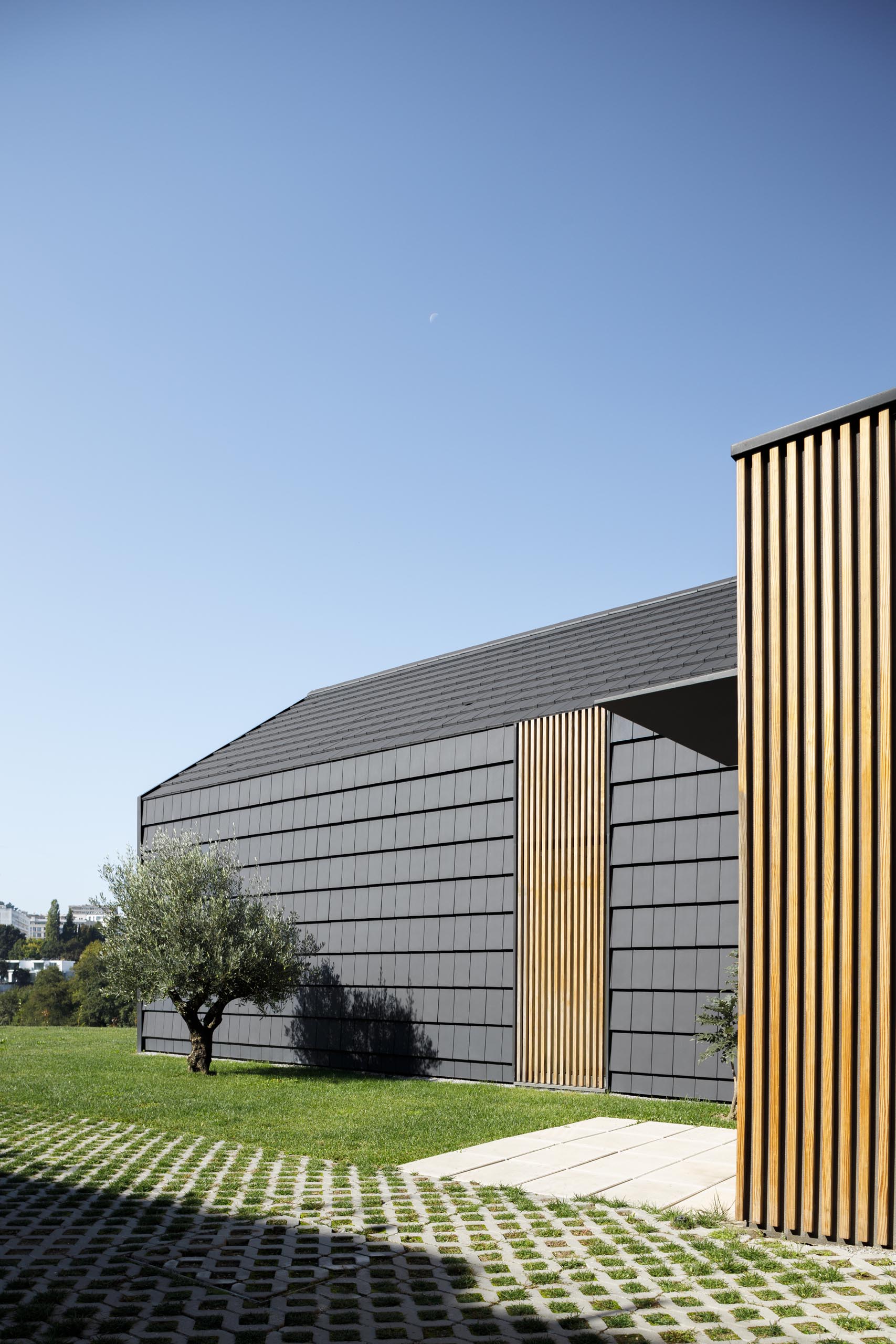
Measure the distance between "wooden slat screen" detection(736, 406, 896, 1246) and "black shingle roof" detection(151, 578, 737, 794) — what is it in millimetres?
6373

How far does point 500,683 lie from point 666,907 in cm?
550

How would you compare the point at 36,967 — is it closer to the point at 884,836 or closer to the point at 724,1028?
the point at 724,1028

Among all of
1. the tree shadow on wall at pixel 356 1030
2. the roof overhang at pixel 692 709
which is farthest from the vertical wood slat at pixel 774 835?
the tree shadow on wall at pixel 356 1030

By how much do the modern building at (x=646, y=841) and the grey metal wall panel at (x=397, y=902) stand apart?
0.05 m

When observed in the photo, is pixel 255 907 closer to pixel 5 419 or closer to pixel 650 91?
pixel 5 419

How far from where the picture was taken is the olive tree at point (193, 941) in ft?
49.2

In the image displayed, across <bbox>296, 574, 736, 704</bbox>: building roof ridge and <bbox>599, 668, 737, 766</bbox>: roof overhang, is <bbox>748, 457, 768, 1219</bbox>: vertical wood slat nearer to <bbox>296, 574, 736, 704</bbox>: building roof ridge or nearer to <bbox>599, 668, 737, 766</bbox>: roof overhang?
<bbox>599, 668, 737, 766</bbox>: roof overhang

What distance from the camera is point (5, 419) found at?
1259 cm

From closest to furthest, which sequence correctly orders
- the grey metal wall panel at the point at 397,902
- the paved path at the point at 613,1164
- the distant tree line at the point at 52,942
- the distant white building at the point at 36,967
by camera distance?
the paved path at the point at 613,1164 < the grey metal wall panel at the point at 397,902 < the distant white building at the point at 36,967 < the distant tree line at the point at 52,942

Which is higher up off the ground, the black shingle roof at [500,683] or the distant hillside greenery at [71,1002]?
the black shingle roof at [500,683]

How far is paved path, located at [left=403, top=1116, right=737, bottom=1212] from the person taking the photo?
6.59 metres

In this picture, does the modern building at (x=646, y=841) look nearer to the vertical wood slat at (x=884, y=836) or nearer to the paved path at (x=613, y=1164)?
the vertical wood slat at (x=884, y=836)

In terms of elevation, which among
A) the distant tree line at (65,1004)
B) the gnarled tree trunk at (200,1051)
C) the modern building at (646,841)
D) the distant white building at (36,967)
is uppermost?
the modern building at (646,841)

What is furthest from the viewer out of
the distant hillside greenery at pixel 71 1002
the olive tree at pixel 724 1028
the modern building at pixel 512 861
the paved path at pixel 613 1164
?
the distant hillside greenery at pixel 71 1002
